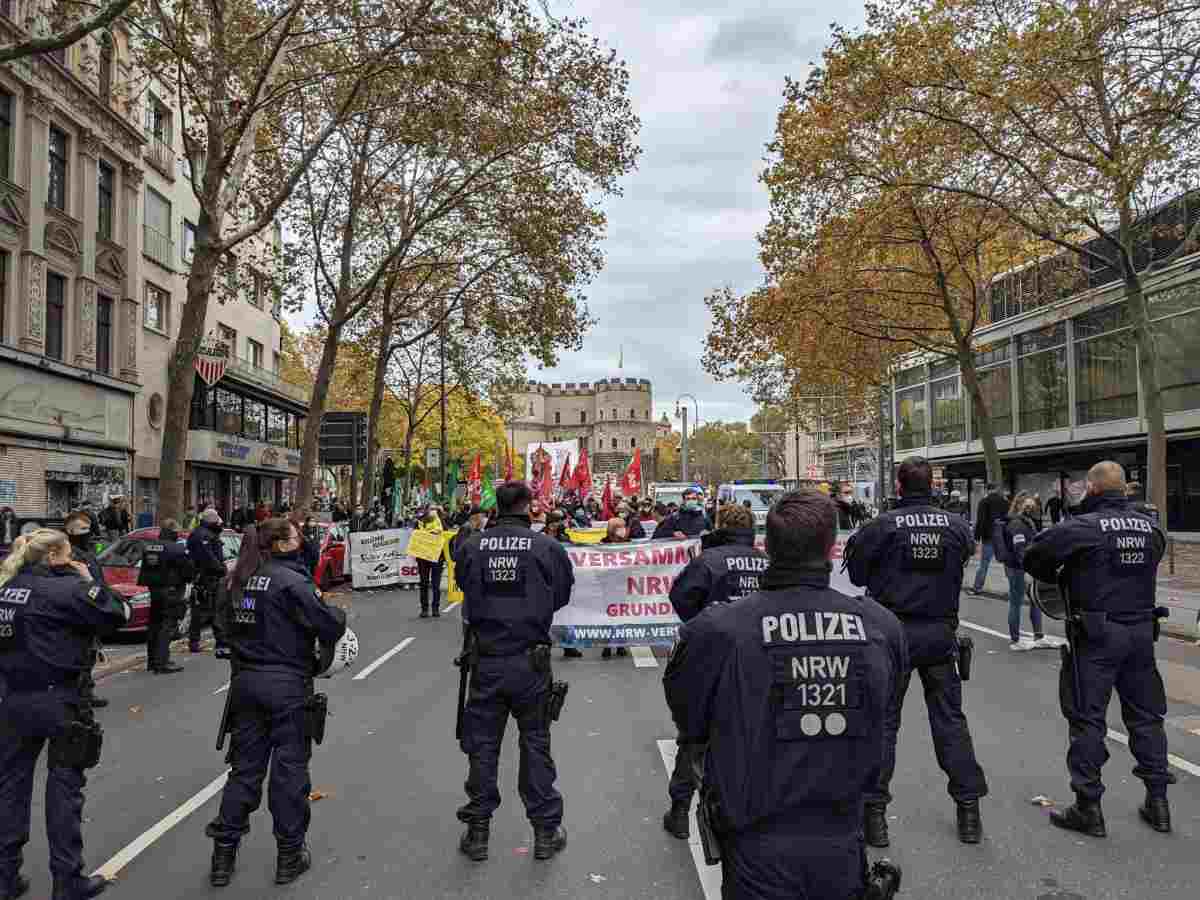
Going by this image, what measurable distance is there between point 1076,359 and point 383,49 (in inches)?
1008

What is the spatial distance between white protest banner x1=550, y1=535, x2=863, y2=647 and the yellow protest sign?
5868 millimetres

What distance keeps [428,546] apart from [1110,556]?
11.7m

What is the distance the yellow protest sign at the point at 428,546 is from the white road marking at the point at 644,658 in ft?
16.5

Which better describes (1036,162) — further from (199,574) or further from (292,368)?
(292,368)

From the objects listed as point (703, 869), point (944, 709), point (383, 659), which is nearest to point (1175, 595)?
point (383, 659)

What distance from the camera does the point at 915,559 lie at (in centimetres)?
515

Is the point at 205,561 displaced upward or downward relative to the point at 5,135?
downward

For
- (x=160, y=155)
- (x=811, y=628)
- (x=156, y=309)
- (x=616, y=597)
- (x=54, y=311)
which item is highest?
(x=160, y=155)

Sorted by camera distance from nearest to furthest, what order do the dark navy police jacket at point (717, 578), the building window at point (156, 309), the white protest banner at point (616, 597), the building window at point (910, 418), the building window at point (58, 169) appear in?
the dark navy police jacket at point (717, 578) → the white protest banner at point (616, 597) → the building window at point (58, 169) → the building window at point (156, 309) → the building window at point (910, 418)

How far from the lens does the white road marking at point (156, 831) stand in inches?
192

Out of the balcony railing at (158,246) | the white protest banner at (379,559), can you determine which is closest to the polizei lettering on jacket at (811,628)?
the white protest banner at (379,559)

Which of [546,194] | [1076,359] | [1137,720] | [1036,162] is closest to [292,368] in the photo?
[546,194]

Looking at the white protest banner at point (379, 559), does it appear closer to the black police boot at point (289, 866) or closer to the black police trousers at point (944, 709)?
the black police boot at point (289, 866)

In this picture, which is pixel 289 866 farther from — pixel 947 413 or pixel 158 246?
pixel 947 413
